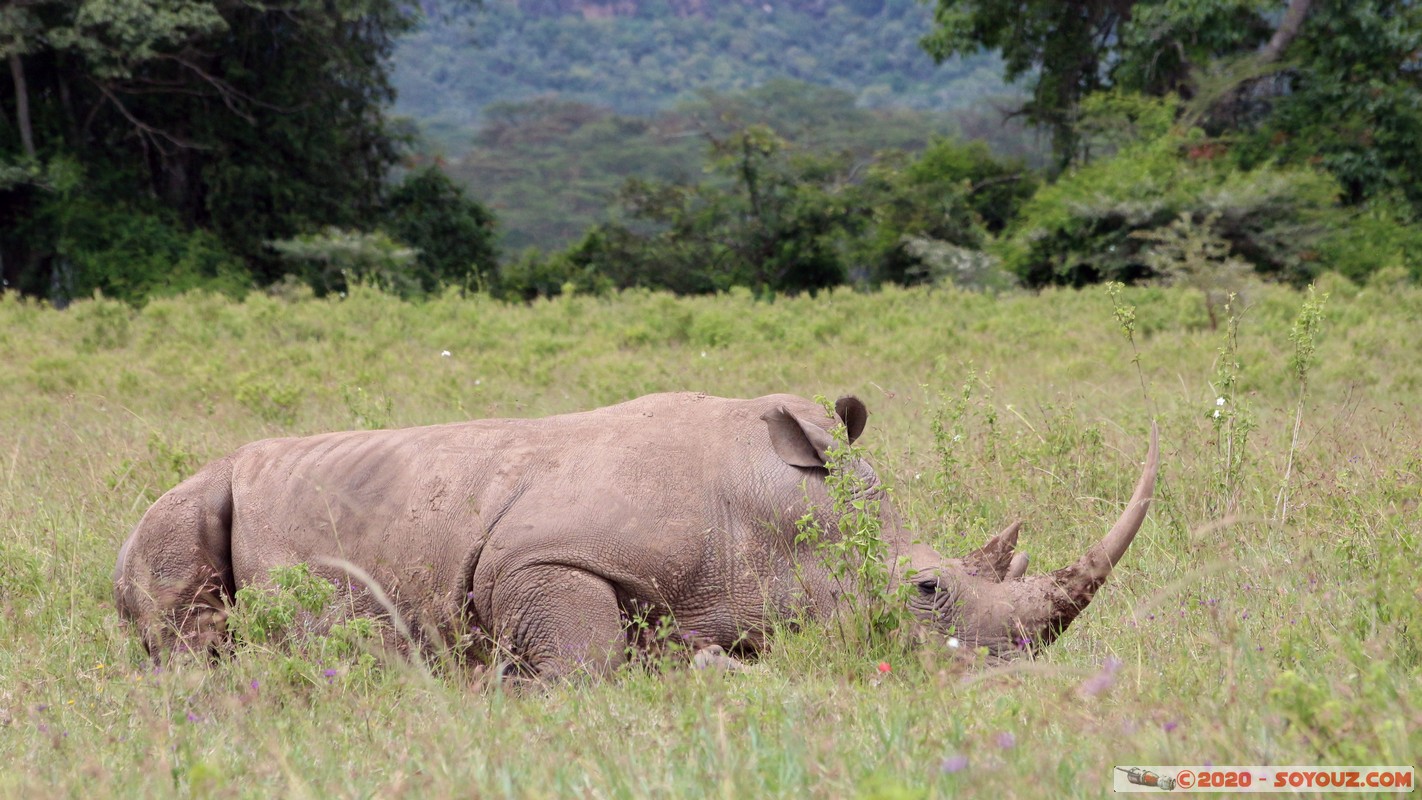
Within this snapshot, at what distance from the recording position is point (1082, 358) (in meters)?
10.2

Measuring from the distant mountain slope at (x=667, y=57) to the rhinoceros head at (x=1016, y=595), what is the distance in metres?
74.1

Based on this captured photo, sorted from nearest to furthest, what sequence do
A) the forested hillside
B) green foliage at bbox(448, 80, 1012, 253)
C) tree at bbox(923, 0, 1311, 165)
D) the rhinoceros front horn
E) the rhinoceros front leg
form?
the rhinoceros front horn → the rhinoceros front leg → the forested hillside → tree at bbox(923, 0, 1311, 165) → green foliage at bbox(448, 80, 1012, 253)

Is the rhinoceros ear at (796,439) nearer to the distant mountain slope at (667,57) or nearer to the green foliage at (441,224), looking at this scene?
the green foliage at (441,224)

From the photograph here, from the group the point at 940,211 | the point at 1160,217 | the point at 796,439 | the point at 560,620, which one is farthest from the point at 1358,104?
the point at 560,620

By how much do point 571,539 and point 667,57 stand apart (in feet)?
283

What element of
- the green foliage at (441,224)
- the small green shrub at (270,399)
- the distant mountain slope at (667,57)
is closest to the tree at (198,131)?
the green foliage at (441,224)

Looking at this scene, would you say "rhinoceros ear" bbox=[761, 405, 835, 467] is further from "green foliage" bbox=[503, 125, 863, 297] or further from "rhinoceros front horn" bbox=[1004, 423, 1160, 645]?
"green foliage" bbox=[503, 125, 863, 297]

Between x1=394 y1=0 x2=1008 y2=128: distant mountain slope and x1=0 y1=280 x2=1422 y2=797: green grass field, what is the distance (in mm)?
67971

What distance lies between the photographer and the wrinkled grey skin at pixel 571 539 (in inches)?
157

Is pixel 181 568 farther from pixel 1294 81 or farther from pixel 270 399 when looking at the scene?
pixel 1294 81

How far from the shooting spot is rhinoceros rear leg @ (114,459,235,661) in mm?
4547

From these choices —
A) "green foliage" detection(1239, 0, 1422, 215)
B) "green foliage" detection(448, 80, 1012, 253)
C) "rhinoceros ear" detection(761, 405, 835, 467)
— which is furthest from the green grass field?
"green foliage" detection(448, 80, 1012, 253)

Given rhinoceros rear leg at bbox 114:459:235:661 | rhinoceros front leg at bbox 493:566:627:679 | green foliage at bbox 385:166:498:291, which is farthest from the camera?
green foliage at bbox 385:166:498:291

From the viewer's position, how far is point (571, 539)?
160 inches
